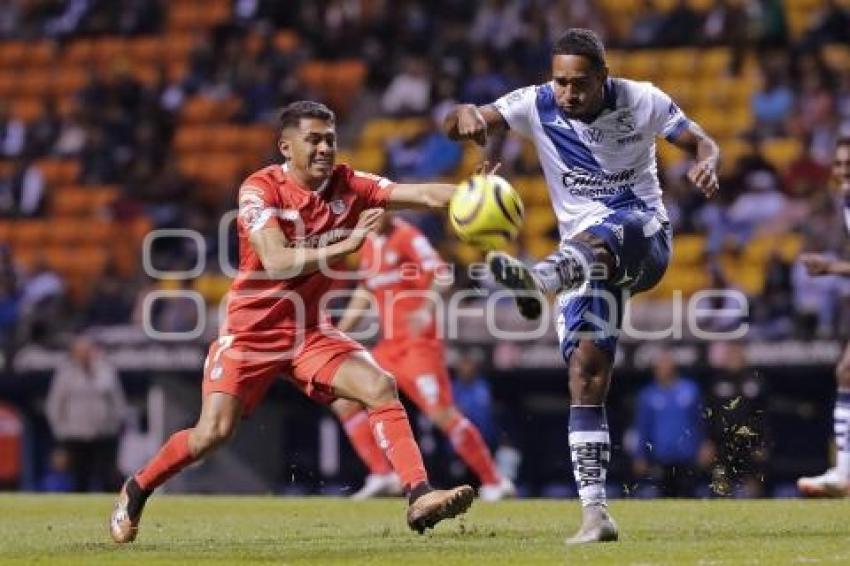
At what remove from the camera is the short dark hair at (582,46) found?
10.1 metres

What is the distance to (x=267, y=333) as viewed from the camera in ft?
36.0

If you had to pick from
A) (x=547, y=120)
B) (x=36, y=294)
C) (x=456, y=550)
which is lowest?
(x=36, y=294)

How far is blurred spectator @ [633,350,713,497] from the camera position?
58.7 ft

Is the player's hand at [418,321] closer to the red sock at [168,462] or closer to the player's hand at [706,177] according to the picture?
the red sock at [168,462]

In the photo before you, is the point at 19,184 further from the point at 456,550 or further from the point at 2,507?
the point at 456,550

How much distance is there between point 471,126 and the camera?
10.0 m

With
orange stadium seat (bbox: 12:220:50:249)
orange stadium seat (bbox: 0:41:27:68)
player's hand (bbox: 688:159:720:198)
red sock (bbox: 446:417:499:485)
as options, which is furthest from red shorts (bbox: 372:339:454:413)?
orange stadium seat (bbox: 0:41:27:68)

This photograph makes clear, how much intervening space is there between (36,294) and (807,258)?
43.9ft

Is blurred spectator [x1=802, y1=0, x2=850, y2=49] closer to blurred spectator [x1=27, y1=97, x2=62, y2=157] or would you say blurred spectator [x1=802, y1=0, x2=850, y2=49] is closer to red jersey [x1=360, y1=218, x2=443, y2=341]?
red jersey [x1=360, y1=218, x2=443, y2=341]

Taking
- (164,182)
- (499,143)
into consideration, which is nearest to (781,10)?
(499,143)

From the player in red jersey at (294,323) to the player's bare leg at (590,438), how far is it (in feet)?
3.12

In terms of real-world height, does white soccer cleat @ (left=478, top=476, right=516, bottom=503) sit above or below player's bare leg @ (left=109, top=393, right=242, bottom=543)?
below

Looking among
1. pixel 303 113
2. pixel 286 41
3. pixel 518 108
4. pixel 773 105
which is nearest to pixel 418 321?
pixel 303 113

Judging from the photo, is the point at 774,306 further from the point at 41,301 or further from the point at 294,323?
the point at 41,301
